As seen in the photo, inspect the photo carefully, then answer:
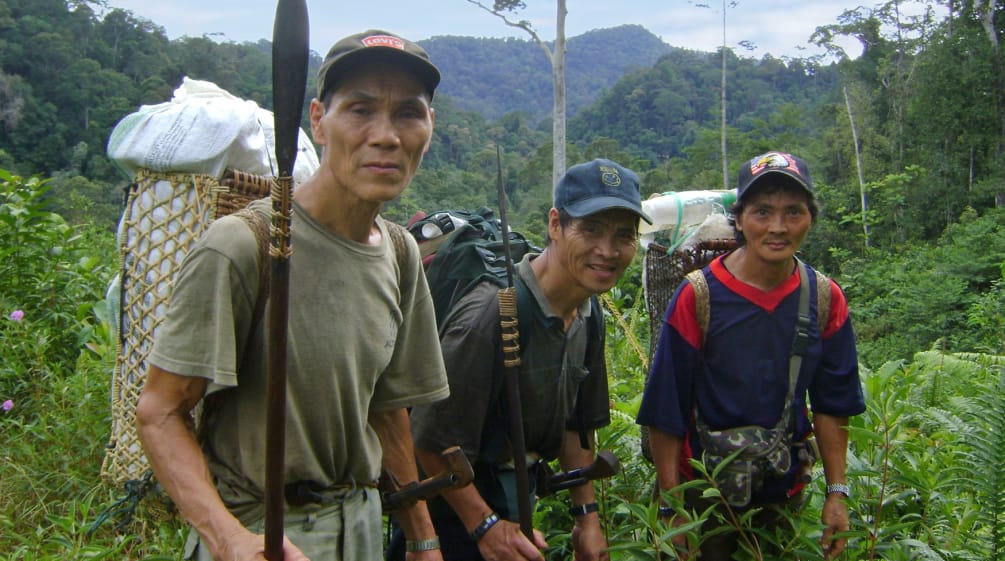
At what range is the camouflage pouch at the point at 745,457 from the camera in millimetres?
2482

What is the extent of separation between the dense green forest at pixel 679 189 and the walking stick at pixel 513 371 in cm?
32

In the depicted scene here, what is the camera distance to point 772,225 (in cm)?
261

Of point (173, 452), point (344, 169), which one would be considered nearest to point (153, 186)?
point (344, 169)

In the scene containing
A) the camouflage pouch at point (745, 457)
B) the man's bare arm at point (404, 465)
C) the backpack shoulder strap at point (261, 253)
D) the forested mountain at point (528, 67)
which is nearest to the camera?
the backpack shoulder strap at point (261, 253)

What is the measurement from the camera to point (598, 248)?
236cm

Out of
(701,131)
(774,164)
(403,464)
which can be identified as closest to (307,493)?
(403,464)

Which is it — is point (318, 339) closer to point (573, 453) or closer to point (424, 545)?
point (424, 545)

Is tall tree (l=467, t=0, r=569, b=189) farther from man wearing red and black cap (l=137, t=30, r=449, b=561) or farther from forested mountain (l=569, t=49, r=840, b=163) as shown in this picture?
forested mountain (l=569, t=49, r=840, b=163)

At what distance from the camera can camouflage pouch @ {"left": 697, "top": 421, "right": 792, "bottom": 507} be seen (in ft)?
8.14

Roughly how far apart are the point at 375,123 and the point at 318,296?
386 mm

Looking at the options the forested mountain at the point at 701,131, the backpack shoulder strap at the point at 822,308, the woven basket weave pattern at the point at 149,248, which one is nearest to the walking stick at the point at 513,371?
the backpack shoulder strap at the point at 822,308

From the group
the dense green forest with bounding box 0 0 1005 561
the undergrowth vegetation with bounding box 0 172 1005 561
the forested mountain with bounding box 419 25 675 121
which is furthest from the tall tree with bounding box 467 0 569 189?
the forested mountain with bounding box 419 25 675 121

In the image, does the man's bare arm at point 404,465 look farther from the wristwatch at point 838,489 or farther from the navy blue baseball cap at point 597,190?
the wristwatch at point 838,489

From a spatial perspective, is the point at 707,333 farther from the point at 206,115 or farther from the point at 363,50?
the point at 206,115
